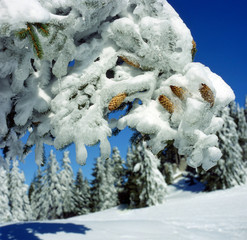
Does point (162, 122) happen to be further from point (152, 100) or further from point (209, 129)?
point (209, 129)

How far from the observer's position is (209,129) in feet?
8.06

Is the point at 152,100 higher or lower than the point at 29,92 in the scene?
lower

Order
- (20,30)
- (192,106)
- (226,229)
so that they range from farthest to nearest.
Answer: (226,229) → (192,106) → (20,30)

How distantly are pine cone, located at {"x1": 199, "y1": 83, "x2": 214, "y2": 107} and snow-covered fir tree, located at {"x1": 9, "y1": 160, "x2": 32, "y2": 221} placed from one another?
35228 millimetres

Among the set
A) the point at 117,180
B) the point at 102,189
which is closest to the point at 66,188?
the point at 102,189

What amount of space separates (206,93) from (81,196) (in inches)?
1658

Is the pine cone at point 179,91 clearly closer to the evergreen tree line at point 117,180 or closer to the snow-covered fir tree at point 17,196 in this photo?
the evergreen tree line at point 117,180

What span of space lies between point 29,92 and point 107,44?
3.46 feet

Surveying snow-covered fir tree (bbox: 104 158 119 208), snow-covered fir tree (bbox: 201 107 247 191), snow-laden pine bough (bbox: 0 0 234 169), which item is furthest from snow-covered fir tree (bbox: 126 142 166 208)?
snow-laden pine bough (bbox: 0 0 234 169)

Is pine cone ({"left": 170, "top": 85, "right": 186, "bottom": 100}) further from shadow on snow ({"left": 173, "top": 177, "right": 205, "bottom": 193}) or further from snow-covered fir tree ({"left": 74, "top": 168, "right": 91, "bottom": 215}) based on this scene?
snow-covered fir tree ({"left": 74, "top": 168, "right": 91, "bottom": 215})

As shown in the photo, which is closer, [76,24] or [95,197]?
[76,24]

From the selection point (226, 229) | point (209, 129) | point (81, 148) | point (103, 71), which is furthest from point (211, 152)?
point (226, 229)

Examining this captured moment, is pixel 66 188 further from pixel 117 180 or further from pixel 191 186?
pixel 191 186

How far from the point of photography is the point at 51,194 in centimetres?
3491
